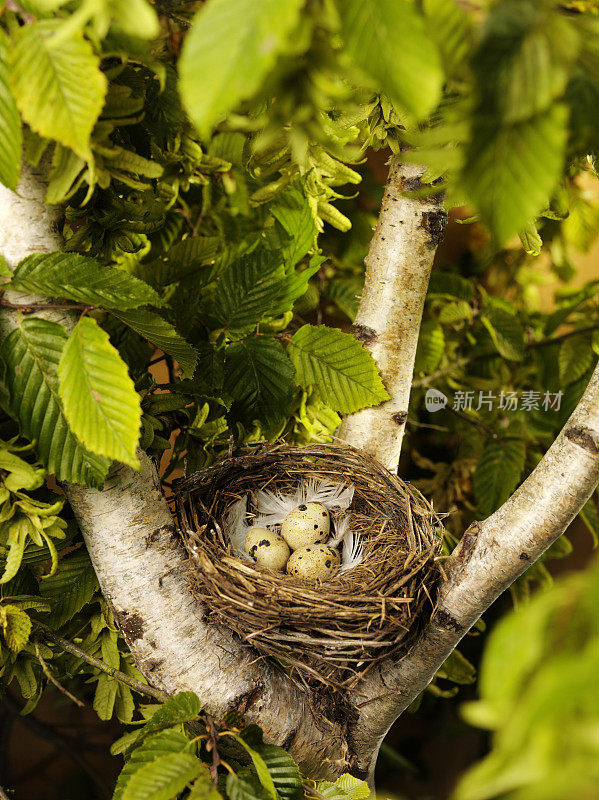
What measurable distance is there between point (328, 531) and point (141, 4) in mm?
665

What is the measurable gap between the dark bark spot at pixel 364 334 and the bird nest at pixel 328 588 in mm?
141

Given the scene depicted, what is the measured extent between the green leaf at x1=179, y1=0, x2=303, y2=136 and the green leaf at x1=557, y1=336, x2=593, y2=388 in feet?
2.99

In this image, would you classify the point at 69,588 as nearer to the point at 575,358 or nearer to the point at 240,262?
the point at 240,262

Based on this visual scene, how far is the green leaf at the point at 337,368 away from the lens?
2.24ft

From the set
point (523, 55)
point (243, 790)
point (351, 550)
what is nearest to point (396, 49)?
point (523, 55)

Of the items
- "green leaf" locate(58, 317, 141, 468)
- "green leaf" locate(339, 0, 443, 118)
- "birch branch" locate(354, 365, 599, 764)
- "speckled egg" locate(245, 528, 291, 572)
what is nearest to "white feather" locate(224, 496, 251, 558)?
"speckled egg" locate(245, 528, 291, 572)

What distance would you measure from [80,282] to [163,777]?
0.38m

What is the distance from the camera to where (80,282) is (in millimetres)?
447

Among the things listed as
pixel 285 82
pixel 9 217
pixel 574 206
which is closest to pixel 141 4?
pixel 285 82

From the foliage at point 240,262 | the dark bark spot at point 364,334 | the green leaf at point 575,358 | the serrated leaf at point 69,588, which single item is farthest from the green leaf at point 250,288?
the green leaf at point 575,358

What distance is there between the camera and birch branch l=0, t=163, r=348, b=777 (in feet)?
1.82

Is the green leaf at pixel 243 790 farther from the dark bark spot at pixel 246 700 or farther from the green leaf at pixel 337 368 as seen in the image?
the green leaf at pixel 337 368

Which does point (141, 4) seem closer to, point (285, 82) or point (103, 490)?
point (285, 82)

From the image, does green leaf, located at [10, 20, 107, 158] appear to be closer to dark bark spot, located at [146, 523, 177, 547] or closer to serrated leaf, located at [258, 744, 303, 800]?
dark bark spot, located at [146, 523, 177, 547]
